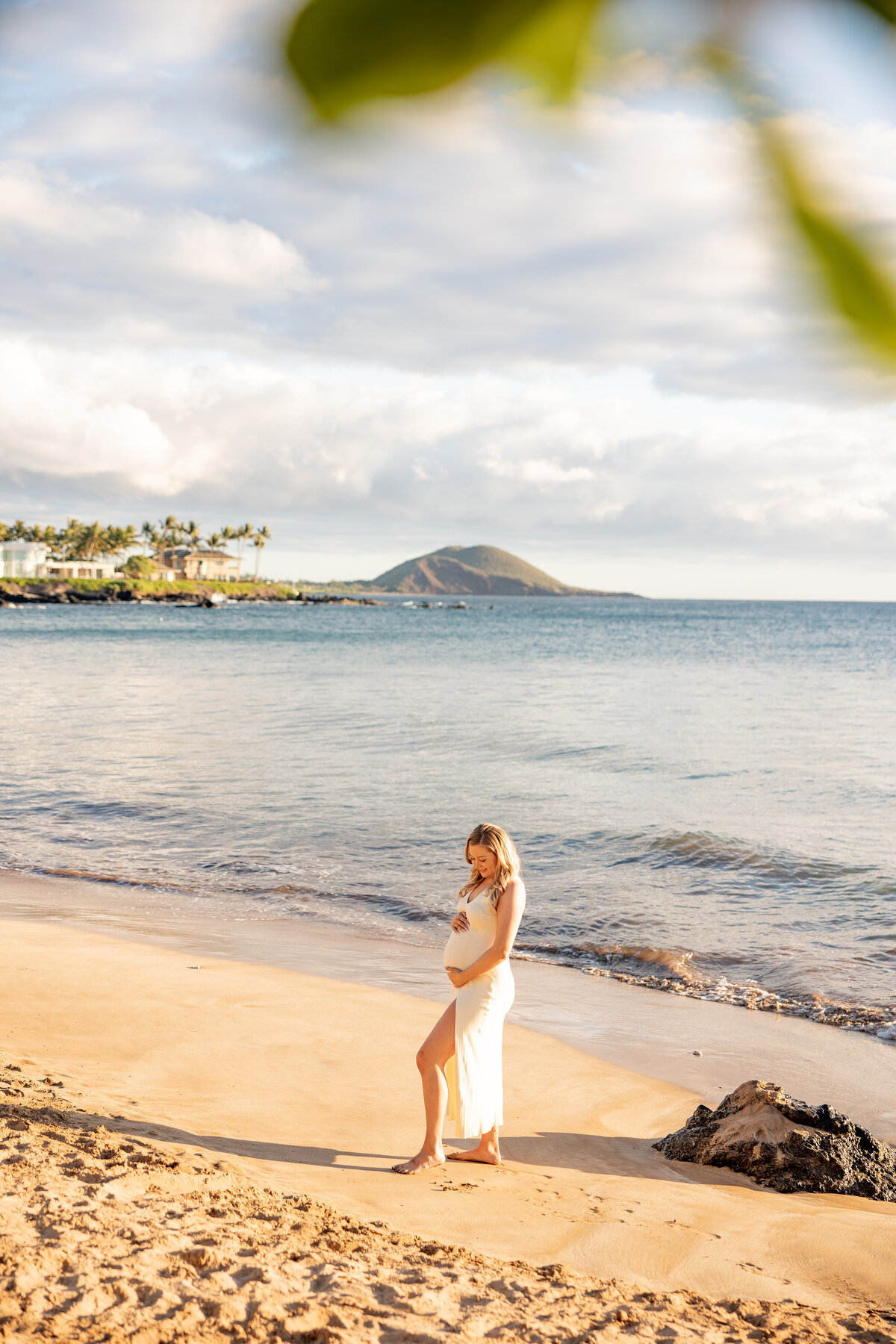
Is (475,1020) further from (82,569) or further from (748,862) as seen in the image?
(82,569)

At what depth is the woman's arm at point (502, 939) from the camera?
5.83 meters

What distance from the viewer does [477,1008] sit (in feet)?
19.4

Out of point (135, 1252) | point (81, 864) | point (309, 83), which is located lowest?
point (81, 864)

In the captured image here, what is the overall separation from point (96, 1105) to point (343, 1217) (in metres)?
2.12

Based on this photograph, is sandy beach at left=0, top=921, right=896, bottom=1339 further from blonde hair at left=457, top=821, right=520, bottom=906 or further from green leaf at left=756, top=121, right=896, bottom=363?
green leaf at left=756, top=121, right=896, bottom=363

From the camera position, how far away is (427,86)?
46cm

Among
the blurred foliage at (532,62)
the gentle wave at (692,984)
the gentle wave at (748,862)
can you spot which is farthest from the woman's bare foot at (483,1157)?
the gentle wave at (748,862)

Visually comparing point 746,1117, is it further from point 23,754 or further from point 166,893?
point 23,754

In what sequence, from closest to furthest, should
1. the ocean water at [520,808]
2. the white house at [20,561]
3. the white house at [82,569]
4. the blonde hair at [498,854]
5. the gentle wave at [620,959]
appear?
1. the blonde hair at [498,854]
2. the gentle wave at [620,959]
3. the ocean water at [520,808]
4. the white house at [20,561]
5. the white house at [82,569]

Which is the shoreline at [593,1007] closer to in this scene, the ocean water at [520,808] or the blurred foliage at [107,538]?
the ocean water at [520,808]

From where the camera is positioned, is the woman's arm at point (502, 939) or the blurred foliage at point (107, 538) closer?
the woman's arm at point (502, 939)

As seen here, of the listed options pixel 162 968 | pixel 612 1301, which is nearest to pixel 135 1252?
pixel 612 1301

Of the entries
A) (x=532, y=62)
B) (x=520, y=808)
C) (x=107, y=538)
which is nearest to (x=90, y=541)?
(x=107, y=538)

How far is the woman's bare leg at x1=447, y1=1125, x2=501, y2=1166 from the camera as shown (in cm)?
609
